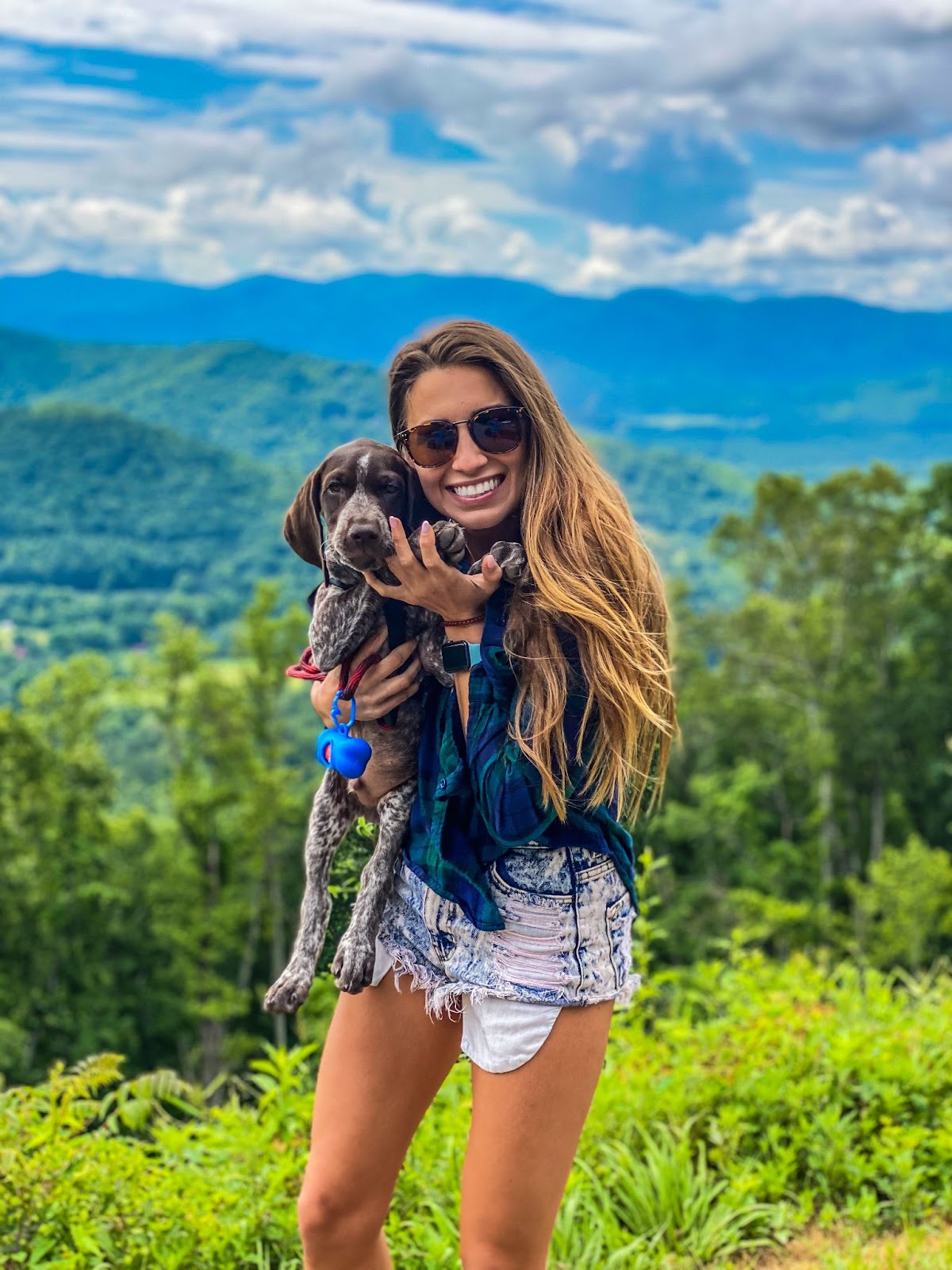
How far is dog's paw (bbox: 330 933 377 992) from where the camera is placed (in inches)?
90.0

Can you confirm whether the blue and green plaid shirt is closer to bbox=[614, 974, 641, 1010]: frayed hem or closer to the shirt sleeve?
the shirt sleeve

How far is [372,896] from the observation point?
93.6 inches

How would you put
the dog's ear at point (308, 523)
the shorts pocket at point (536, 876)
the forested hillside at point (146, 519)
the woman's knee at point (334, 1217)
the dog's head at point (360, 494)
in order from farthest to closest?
→ the forested hillside at point (146, 519)
the dog's ear at point (308, 523)
the dog's head at point (360, 494)
the woman's knee at point (334, 1217)
the shorts pocket at point (536, 876)

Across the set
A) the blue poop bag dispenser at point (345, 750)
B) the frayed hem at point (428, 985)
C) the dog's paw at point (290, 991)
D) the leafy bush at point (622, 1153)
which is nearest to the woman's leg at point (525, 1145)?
the frayed hem at point (428, 985)

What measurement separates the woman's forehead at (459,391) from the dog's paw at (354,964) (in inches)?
45.1

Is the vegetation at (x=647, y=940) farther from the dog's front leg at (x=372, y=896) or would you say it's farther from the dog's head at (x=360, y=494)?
the dog's head at (x=360, y=494)

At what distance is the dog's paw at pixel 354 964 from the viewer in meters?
2.29

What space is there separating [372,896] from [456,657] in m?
0.58

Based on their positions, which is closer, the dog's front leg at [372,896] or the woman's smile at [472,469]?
the dog's front leg at [372,896]

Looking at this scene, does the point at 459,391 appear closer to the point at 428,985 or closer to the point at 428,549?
the point at 428,549

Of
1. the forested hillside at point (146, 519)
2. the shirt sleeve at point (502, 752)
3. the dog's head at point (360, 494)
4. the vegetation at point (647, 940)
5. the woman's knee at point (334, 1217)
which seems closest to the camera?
the shirt sleeve at point (502, 752)

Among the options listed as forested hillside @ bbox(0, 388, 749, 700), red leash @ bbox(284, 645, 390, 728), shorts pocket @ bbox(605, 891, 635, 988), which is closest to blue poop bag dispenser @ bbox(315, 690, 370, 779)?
red leash @ bbox(284, 645, 390, 728)

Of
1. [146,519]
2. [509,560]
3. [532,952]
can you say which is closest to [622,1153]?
[532,952]

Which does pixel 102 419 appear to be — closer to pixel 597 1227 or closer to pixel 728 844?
pixel 728 844
